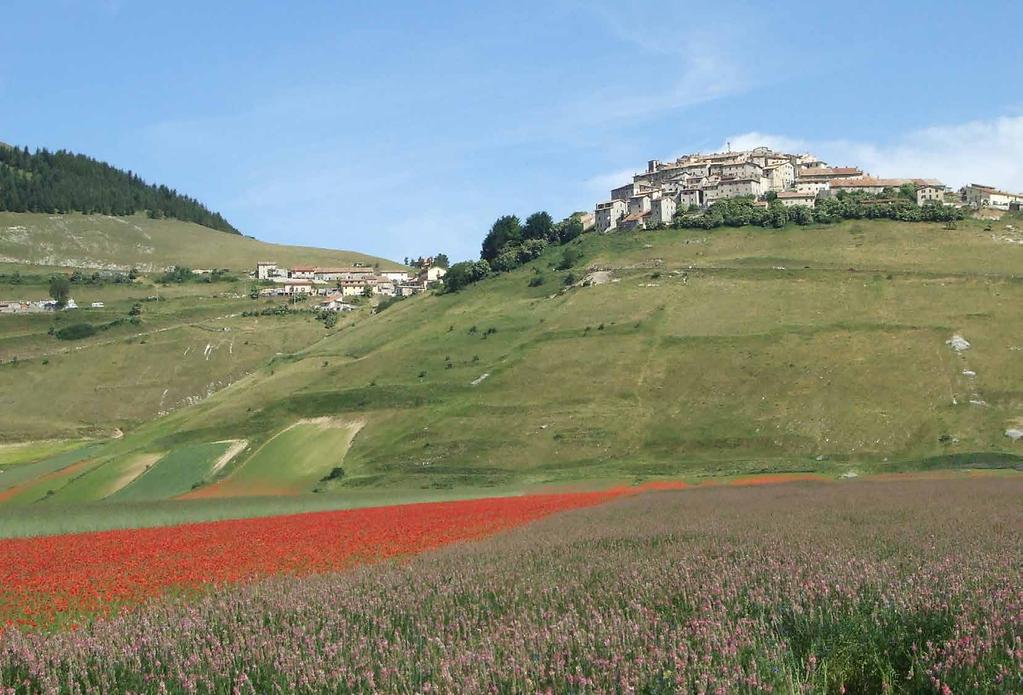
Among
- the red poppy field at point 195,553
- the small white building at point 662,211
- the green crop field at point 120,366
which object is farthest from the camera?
the small white building at point 662,211

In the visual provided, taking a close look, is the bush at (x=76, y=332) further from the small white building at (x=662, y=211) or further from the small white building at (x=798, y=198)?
the small white building at (x=798, y=198)

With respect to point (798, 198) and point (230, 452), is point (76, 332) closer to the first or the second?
point (230, 452)

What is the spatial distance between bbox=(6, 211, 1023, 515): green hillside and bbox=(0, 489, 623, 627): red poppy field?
40.9m

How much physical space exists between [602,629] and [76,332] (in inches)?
7746

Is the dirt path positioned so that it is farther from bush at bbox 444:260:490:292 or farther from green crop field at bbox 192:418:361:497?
bush at bbox 444:260:490:292

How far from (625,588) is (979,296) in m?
116

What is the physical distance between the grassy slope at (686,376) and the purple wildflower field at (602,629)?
191 feet

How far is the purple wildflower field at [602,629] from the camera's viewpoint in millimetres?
8367

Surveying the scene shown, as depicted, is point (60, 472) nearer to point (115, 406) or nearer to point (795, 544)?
point (115, 406)

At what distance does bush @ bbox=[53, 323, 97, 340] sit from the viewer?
184 meters

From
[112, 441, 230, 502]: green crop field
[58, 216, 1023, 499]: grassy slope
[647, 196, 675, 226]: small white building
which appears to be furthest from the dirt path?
[647, 196, 675, 226]: small white building

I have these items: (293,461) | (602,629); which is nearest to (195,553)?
(602,629)

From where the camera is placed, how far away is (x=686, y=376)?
99.9 metres

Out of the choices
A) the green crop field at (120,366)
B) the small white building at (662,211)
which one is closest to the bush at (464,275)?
the green crop field at (120,366)
